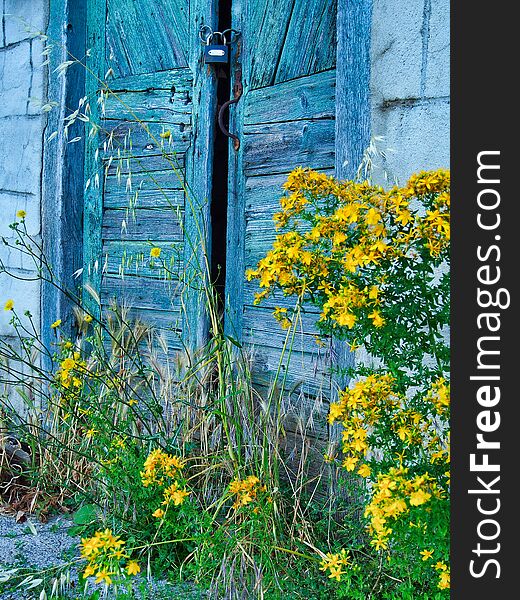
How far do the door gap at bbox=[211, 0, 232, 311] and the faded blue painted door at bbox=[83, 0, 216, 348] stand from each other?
0.17ft

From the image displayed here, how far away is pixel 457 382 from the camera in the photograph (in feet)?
5.76

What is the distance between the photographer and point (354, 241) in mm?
2098

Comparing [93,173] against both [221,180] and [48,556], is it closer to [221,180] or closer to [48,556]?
[221,180]

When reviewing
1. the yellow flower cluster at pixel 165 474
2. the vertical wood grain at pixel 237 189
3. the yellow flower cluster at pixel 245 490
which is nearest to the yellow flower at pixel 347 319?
the yellow flower cluster at pixel 245 490

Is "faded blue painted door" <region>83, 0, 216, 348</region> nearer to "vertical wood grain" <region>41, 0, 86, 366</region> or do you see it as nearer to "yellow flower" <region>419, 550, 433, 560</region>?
"vertical wood grain" <region>41, 0, 86, 366</region>

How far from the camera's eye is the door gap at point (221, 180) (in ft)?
12.4

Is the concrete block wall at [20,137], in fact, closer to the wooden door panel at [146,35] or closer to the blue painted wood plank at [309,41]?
the wooden door panel at [146,35]

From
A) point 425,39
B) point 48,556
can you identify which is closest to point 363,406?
point 425,39

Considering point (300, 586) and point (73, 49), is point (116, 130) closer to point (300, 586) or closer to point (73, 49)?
point (73, 49)

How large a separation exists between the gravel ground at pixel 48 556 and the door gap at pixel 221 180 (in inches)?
49.7

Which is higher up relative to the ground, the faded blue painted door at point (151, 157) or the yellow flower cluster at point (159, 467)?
the faded blue painted door at point (151, 157)

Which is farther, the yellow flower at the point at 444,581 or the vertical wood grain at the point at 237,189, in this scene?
the vertical wood grain at the point at 237,189

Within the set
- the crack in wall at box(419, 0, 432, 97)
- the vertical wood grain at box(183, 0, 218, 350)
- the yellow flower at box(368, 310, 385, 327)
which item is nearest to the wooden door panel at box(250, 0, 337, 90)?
the vertical wood grain at box(183, 0, 218, 350)

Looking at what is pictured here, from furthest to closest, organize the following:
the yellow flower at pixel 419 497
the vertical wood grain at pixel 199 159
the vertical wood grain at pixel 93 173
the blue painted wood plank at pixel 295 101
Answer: the vertical wood grain at pixel 93 173 → the vertical wood grain at pixel 199 159 → the blue painted wood plank at pixel 295 101 → the yellow flower at pixel 419 497
